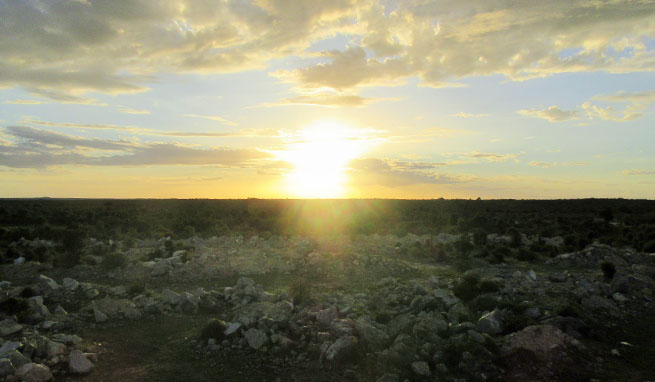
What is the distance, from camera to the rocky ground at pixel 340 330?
24.2 ft

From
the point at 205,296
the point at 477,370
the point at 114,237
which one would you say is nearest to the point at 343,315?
the point at 477,370

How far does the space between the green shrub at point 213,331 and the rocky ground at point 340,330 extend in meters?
0.02

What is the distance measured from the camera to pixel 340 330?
28.2 ft

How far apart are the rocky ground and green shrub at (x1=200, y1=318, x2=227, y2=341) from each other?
0.02 metres

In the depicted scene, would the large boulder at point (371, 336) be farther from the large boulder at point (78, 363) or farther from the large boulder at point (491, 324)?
the large boulder at point (78, 363)

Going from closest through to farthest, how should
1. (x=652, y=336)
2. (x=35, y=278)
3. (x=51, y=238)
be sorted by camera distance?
(x=652, y=336) → (x=35, y=278) → (x=51, y=238)

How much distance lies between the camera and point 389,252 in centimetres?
2191

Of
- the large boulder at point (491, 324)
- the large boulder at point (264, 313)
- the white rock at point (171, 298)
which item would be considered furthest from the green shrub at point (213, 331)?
the large boulder at point (491, 324)

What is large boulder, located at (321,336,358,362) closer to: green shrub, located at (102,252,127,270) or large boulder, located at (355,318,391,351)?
large boulder, located at (355,318,391,351)

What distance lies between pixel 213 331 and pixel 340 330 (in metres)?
2.83

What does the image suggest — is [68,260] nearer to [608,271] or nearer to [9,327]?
[9,327]

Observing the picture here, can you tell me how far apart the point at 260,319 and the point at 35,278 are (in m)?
11.7

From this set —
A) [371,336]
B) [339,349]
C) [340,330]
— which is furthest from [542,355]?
[340,330]

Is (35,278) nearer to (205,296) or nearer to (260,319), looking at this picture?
(205,296)
